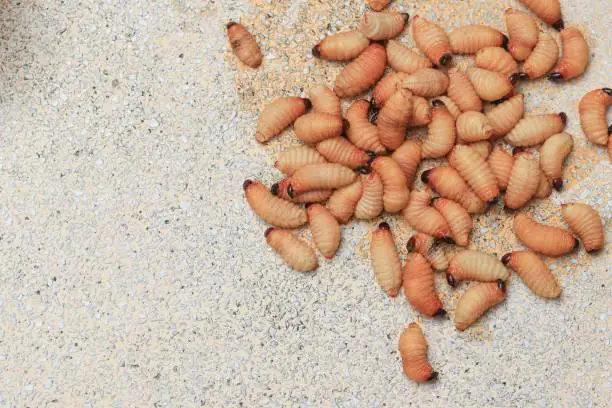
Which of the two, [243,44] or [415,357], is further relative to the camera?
[243,44]

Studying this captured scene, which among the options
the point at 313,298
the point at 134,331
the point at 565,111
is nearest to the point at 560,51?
the point at 565,111

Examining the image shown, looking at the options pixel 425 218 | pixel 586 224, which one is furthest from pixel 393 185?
pixel 586 224

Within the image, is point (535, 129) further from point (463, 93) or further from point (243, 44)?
point (243, 44)

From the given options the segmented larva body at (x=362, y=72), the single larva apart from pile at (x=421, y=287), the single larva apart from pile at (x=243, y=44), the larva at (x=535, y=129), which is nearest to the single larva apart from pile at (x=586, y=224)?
the larva at (x=535, y=129)

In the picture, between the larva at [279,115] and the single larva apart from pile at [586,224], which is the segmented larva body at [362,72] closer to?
the larva at [279,115]

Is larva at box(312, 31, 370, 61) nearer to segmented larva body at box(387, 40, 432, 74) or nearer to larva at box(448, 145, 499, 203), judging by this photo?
segmented larva body at box(387, 40, 432, 74)

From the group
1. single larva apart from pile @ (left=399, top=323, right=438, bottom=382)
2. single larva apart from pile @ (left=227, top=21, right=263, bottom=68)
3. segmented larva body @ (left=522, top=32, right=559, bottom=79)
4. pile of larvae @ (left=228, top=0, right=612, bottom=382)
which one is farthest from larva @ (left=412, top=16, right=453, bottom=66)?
single larva apart from pile @ (left=399, top=323, right=438, bottom=382)

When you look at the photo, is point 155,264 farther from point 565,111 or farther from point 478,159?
point 565,111
